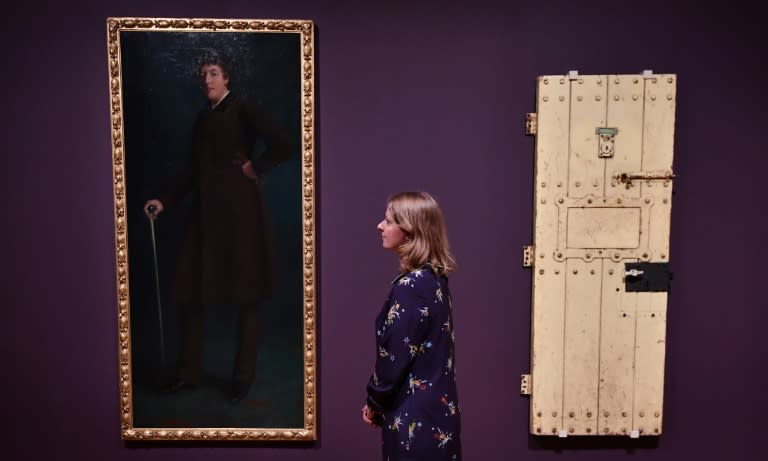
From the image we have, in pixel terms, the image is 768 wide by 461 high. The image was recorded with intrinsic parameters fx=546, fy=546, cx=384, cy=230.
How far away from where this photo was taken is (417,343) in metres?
1.93

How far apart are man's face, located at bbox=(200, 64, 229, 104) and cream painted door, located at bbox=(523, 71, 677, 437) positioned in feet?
4.86

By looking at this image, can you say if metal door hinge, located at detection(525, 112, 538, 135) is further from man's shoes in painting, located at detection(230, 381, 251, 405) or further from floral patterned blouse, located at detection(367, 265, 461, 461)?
man's shoes in painting, located at detection(230, 381, 251, 405)

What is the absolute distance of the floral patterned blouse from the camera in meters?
1.91

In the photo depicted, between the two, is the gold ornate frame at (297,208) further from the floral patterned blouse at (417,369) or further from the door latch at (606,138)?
the door latch at (606,138)

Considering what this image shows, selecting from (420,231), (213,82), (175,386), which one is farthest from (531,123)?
(175,386)

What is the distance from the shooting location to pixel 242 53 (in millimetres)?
2574

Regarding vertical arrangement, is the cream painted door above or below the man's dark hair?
below

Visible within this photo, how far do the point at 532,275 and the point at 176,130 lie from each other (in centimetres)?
187

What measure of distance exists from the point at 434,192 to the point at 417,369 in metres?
1.01

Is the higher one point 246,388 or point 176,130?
point 176,130

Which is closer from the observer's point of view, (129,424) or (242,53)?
(242,53)

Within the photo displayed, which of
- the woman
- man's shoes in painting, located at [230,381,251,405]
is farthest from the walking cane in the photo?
the woman
